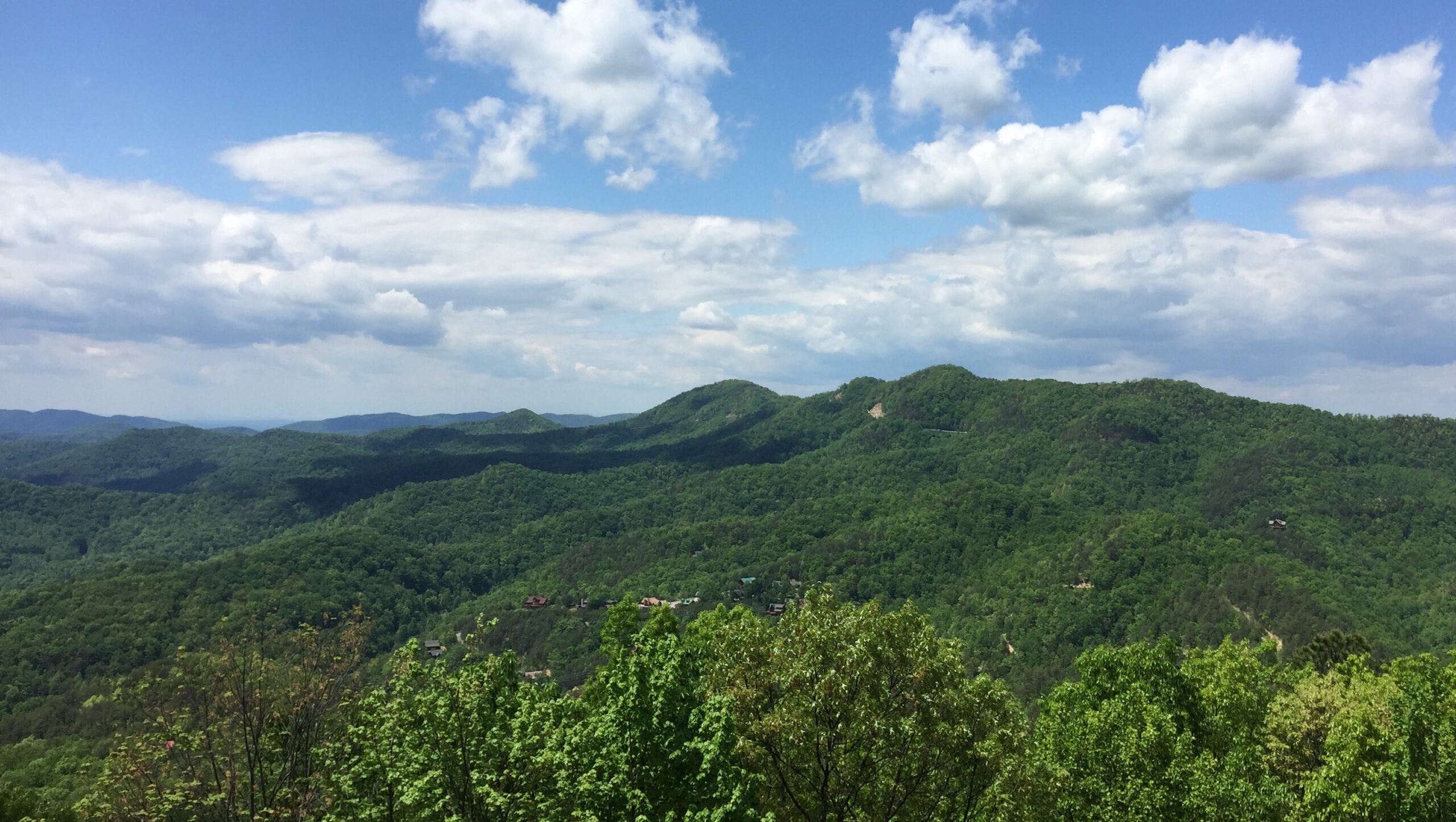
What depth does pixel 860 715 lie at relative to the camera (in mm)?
19641

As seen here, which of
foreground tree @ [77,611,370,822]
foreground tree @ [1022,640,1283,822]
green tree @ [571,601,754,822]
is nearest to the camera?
foreground tree @ [77,611,370,822]

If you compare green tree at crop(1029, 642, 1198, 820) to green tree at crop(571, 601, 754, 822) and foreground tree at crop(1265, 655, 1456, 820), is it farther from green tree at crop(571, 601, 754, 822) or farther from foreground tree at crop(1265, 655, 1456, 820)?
green tree at crop(571, 601, 754, 822)

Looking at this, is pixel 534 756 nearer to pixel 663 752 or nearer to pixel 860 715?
pixel 663 752

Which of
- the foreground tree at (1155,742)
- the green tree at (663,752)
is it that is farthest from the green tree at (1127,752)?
the green tree at (663,752)

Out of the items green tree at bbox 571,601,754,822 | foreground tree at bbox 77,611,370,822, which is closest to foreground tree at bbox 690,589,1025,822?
green tree at bbox 571,601,754,822

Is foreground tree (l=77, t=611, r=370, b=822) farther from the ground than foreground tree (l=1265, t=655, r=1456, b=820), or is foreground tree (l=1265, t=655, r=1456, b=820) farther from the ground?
foreground tree (l=77, t=611, r=370, b=822)

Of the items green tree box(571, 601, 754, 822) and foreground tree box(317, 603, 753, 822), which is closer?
foreground tree box(317, 603, 753, 822)

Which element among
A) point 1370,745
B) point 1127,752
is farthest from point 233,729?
point 1370,745

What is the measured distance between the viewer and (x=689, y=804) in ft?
63.4

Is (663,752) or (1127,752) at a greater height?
(663,752)

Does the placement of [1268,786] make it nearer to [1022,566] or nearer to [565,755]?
[565,755]

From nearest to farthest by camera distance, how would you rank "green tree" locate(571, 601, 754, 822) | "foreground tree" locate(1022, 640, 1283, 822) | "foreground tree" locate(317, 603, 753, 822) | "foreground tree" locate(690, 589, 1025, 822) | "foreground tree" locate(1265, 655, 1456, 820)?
"foreground tree" locate(317, 603, 753, 822) → "green tree" locate(571, 601, 754, 822) → "foreground tree" locate(690, 589, 1025, 822) → "foreground tree" locate(1265, 655, 1456, 820) → "foreground tree" locate(1022, 640, 1283, 822)

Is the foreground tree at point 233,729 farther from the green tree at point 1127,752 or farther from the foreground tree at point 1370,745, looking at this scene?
the foreground tree at point 1370,745

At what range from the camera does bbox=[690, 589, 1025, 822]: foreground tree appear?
19859 mm
